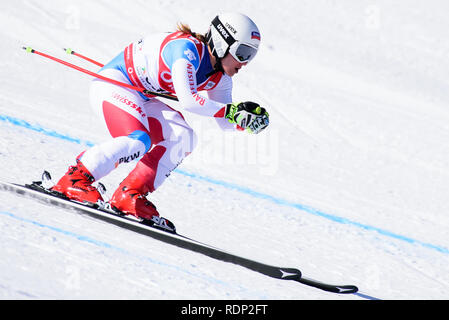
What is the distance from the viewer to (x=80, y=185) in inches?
173

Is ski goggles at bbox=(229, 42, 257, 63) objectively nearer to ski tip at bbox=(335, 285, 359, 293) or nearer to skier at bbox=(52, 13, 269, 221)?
skier at bbox=(52, 13, 269, 221)

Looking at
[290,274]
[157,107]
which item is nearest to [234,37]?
[157,107]

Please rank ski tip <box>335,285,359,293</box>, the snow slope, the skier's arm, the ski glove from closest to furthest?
the snow slope < ski tip <box>335,285,359,293</box> < the skier's arm < the ski glove

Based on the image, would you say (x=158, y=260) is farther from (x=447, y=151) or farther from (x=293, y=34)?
(x=293, y=34)

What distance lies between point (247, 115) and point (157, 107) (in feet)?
2.53

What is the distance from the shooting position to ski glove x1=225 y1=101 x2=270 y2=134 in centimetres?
448

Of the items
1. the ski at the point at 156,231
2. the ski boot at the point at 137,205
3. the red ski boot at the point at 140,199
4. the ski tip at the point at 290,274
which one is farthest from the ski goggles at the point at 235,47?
the ski tip at the point at 290,274

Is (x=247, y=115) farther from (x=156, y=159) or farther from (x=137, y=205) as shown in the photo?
(x=137, y=205)

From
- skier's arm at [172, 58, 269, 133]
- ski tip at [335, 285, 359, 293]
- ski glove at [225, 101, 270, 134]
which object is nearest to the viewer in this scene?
ski tip at [335, 285, 359, 293]

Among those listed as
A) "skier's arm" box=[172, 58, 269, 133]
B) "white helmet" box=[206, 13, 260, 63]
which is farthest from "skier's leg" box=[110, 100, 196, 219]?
"white helmet" box=[206, 13, 260, 63]

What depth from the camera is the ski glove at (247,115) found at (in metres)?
4.48

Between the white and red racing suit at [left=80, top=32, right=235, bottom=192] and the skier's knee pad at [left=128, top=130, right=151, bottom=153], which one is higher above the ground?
the white and red racing suit at [left=80, top=32, right=235, bottom=192]

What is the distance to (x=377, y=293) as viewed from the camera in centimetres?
431
